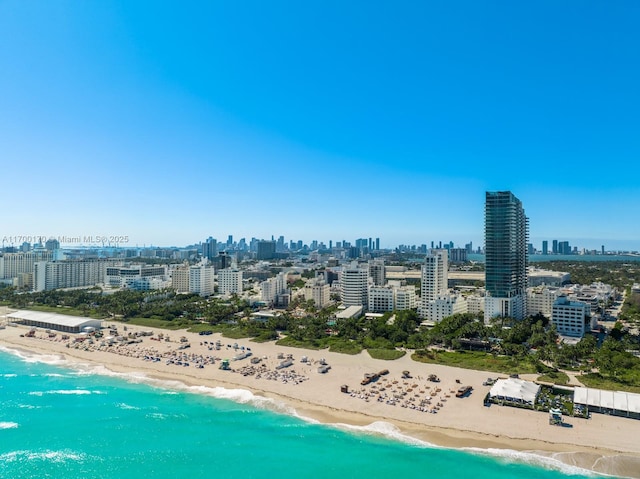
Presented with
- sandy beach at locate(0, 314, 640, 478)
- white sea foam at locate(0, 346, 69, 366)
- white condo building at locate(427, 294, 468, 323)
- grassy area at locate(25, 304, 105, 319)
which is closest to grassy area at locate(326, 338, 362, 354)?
sandy beach at locate(0, 314, 640, 478)

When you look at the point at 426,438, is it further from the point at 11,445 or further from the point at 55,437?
the point at 11,445

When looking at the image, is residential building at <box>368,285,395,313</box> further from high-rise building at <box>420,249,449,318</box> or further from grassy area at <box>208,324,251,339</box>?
grassy area at <box>208,324,251,339</box>

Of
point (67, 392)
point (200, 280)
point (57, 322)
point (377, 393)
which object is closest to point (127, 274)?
point (200, 280)

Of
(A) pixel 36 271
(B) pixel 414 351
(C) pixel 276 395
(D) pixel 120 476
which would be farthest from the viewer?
(A) pixel 36 271

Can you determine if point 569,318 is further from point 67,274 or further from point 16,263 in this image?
point 16,263

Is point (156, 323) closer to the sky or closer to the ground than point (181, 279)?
closer to the ground

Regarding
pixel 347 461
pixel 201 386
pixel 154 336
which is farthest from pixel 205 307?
pixel 347 461
